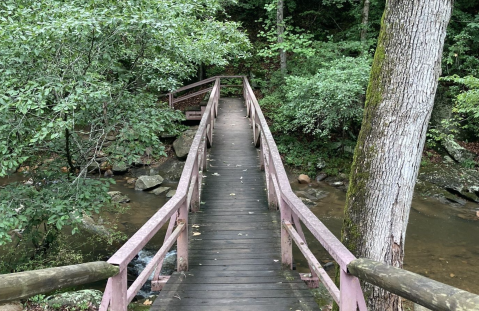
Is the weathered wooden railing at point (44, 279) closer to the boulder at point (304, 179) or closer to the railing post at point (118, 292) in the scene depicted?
the railing post at point (118, 292)

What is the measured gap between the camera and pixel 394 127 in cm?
284

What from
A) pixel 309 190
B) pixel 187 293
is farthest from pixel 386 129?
pixel 309 190

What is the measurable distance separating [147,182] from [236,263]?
29.4ft

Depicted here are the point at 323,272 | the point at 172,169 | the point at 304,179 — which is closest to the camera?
the point at 323,272

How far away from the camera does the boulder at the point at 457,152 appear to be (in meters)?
12.9

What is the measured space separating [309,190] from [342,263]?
33.0ft

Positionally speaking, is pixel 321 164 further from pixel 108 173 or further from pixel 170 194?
pixel 108 173

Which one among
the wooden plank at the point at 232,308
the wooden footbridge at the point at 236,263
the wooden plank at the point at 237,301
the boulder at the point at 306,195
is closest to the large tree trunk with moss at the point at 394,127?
the wooden footbridge at the point at 236,263

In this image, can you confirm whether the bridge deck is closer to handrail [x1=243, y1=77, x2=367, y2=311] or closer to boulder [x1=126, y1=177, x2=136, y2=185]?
handrail [x1=243, y1=77, x2=367, y2=311]

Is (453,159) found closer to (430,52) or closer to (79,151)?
(430,52)

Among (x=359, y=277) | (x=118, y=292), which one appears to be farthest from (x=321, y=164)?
(x=118, y=292)

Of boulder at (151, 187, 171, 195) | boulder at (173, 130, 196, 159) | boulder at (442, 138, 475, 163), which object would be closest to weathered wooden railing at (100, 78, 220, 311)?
boulder at (151, 187, 171, 195)

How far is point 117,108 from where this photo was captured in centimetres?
591

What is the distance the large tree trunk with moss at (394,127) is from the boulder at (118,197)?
910 centimetres
